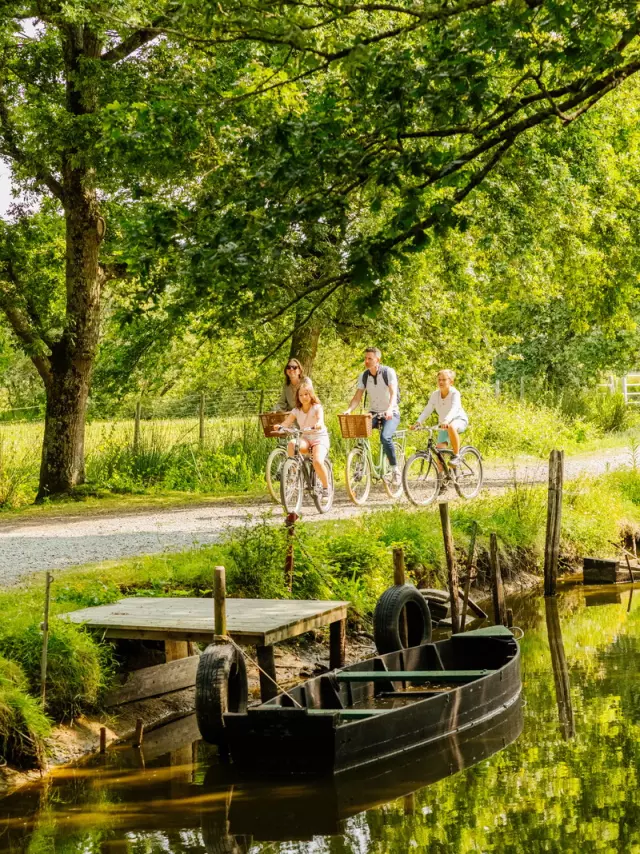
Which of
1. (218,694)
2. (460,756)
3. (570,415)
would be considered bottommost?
(460,756)

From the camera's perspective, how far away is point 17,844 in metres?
7.58

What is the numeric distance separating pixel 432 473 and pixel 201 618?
8.72m

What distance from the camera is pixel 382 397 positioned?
1778cm

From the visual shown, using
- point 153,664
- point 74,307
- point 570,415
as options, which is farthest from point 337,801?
point 570,415

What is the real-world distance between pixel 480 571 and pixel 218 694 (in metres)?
8.20

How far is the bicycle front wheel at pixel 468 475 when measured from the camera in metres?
18.7

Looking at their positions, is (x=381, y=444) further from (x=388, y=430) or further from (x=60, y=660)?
(x=60, y=660)

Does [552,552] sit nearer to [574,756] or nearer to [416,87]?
[574,756]

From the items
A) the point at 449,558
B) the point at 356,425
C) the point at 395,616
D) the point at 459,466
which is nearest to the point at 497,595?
the point at 449,558

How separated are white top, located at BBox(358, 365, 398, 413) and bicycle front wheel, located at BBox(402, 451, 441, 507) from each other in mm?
900

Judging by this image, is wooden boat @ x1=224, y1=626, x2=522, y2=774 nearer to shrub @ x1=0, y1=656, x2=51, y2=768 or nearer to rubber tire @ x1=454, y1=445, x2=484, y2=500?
shrub @ x1=0, y1=656, x2=51, y2=768

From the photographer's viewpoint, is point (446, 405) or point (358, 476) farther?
point (358, 476)

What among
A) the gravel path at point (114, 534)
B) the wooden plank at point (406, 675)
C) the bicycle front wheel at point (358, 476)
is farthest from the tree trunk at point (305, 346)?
the wooden plank at point (406, 675)

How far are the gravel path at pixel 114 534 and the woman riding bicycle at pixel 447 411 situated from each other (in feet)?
4.46
